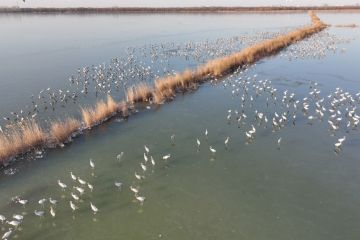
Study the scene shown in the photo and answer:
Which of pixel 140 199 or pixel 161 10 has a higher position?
pixel 161 10

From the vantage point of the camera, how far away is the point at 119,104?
21375mm

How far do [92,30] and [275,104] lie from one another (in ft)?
127

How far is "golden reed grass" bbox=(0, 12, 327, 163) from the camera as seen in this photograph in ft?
52.6

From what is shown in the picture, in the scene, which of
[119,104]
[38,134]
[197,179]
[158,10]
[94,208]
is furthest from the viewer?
[158,10]

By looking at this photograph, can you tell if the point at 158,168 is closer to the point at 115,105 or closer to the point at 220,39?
the point at 115,105

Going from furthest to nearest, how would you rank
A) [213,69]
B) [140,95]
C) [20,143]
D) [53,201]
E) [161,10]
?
1. [161,10]
2. [213,69]
3. [140,95]
4. [20,143]
5. [53,201]

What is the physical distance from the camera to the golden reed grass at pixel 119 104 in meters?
16.0

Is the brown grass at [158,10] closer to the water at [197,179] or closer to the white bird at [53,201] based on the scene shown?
the water at [197,179]

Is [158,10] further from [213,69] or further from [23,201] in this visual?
[23,201]

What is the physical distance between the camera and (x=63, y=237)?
1109cm

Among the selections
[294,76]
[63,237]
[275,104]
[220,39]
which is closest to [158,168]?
[63,237]

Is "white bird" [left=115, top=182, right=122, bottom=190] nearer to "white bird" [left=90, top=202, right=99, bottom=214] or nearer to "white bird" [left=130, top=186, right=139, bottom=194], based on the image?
"white bird" [left=130, top=186, right=139, bottom=194]

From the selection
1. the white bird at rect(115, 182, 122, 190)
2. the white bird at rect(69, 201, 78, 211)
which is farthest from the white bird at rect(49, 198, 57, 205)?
the white bird at rect(115, 182, 122, 190)

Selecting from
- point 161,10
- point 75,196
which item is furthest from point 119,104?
point 161,10
